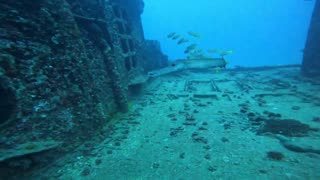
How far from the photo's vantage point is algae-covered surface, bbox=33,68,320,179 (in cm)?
475

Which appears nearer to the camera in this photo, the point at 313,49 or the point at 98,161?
the point at 98,161

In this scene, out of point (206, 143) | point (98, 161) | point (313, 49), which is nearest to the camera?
point (98, 161)

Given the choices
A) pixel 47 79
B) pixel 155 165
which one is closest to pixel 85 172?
pixel 155 165

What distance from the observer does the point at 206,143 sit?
6027 millimetres

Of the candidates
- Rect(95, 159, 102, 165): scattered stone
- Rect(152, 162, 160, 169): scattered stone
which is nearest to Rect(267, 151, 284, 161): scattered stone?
Rect(152, 162, 160, 169): scattered stone

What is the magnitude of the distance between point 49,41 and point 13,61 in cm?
111

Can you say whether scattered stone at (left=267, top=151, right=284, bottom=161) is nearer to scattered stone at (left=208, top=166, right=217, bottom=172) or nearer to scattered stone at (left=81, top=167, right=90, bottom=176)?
scattered stone at (left=208, top=166, right=217, bottom=172)

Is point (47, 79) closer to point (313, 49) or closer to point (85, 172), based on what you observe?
point (85, 172)

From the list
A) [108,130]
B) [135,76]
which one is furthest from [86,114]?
[135,76]

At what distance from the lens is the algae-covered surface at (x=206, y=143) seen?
187 inches

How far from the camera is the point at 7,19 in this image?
4805 mm

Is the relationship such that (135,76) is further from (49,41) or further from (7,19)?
(7,19)

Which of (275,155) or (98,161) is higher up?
(98,161)

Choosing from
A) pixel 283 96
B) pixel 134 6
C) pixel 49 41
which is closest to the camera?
pixel 49 41
